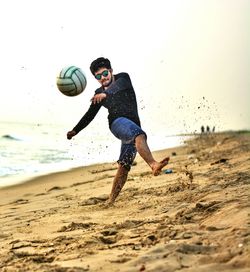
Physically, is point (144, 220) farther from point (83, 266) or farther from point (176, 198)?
point (83, 266)

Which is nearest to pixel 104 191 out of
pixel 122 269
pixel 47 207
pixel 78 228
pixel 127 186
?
pixel 127 186

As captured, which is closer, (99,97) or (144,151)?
(144,151)

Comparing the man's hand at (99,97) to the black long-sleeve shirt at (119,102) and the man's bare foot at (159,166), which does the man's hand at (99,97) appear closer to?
the black long-sleeve shirt at (119,102)

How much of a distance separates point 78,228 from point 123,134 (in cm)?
165

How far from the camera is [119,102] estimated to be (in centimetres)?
695

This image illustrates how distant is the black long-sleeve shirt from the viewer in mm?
6922

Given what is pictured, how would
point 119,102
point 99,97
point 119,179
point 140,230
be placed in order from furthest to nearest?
point 119,179 < point 119,102 < point 99,97 < point 140,230

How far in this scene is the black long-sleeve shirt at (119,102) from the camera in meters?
6.92

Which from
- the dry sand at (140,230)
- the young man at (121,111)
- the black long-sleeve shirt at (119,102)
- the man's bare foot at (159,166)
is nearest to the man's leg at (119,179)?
the young man at (121,111)

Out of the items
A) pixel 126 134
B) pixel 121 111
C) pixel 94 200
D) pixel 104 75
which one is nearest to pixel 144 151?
pixel 126 134

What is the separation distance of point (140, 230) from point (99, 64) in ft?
9.71

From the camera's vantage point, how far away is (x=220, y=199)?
5.73 meters

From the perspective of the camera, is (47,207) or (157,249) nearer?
(157,249)

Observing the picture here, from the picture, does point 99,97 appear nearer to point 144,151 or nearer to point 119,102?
point 119,102
